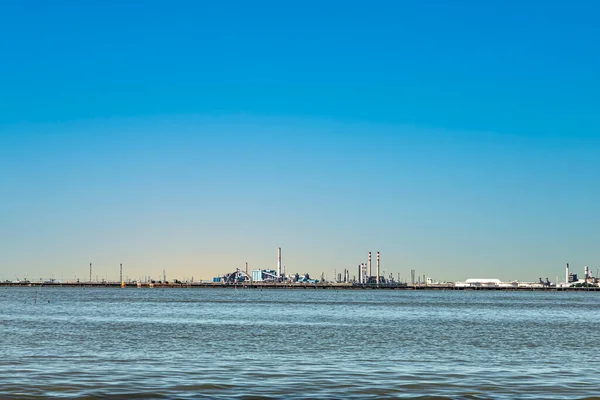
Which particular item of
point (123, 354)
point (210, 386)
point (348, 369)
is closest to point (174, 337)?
point (123, 354)

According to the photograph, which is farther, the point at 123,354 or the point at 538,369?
the point at 123,354

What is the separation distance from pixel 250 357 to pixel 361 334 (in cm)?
2204

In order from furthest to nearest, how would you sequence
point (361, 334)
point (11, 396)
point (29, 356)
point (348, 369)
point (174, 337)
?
point (361, 334), point (174, 337), point (29, 356), point (348, 369), point (11, 396)

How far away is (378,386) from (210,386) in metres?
7.23

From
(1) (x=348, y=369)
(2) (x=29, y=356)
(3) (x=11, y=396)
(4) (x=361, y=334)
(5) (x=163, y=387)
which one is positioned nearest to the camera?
(3) (x=11, y=396)

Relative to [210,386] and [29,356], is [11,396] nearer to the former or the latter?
[210,386]

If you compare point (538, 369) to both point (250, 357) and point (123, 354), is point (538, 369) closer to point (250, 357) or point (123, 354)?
point (250, 357)

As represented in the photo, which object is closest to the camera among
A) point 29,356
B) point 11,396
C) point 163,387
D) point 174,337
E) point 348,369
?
point 11,396

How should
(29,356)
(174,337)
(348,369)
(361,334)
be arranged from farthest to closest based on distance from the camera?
(361,334) < (174,337) < (29,356) < (348,369)

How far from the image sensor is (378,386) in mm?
33875

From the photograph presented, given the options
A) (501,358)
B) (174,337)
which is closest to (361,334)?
(174,337)

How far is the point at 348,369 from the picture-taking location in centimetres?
3994

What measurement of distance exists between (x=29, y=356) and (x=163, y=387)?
15.3m

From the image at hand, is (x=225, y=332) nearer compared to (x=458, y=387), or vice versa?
(x=458, y=387)
